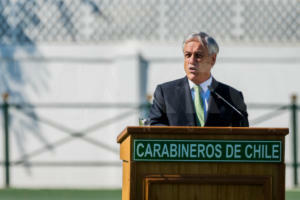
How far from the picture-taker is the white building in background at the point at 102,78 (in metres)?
11.4

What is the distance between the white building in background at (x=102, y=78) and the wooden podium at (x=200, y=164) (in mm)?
7626

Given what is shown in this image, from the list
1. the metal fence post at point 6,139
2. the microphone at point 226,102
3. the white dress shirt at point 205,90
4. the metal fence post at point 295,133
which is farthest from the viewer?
the metal fence post at point 6,139

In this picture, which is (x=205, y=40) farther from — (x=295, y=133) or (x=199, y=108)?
(x=295, y=133)

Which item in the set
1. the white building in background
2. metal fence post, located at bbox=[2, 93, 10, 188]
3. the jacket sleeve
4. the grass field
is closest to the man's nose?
the jacket sleeve

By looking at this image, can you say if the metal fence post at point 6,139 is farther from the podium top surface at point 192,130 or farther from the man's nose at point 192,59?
the podium top surface at point 192,130

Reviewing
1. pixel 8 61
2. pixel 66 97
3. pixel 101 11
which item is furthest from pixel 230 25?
pixel 8 61

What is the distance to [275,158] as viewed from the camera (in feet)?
12.1

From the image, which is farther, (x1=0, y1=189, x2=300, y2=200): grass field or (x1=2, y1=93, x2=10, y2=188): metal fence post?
(x1=2, y1=93, x2=10, y2=188): metal fence post

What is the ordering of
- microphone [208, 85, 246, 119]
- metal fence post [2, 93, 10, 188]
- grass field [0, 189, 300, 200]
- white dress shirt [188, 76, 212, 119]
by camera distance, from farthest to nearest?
metal fence post [2, 93, 10, 188]
grass field [0, 189, 300, 200]
white dress shirt [188, 76, 212, 119]
microphone [208, 85, 246, 119]

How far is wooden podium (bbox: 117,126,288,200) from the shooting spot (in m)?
3.64

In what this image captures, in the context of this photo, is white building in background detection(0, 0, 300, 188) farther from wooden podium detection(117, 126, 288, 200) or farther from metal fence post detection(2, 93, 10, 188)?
wooden podium detection(117, 126, 288, 200)

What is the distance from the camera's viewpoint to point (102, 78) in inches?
450

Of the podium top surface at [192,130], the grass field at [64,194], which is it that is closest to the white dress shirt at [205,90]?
the podium top surface at [192,130]

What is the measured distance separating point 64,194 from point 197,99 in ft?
20.6
